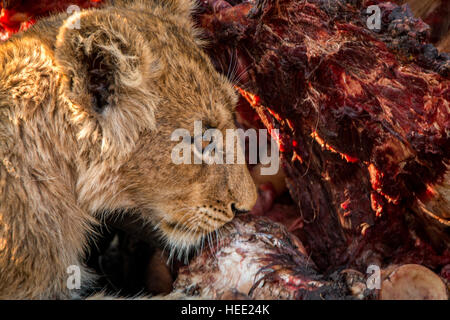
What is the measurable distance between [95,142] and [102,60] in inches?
15.0

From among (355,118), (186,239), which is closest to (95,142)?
(186,239)

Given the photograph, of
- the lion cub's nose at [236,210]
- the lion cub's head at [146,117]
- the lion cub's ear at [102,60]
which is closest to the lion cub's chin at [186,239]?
the lion cub's head at [146,117]

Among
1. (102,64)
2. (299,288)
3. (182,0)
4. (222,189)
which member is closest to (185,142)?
(222,189)

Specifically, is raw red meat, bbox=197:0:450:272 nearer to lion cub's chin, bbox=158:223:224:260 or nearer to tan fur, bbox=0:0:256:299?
tan fur, bbox=0:0:256:299

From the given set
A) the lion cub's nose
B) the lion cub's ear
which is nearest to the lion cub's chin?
the lion cub's nose

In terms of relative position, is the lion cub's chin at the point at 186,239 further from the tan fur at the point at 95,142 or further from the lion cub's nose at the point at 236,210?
the lion cub's nose at the point at 236,210

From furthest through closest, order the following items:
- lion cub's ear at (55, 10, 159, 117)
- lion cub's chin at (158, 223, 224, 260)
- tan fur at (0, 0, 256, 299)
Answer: lion cub's chin at (158, 223, 224, 260), tan fur at (0, 0, 256, 299), lion cub's ear at (55, 10, 159, 117)

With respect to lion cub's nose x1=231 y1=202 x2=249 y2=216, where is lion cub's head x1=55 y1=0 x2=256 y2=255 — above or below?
above

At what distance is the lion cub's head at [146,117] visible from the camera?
198cm

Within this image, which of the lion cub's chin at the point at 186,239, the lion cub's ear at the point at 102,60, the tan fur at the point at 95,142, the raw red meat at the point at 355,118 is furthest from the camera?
the lion cub's chin at the point at 186,239

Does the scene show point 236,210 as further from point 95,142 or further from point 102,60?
point 102,60

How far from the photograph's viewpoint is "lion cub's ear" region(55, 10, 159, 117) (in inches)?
75.3

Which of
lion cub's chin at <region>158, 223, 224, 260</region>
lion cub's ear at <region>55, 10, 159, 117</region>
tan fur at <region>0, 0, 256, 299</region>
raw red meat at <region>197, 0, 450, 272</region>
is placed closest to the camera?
lion cub's ear at <region>55, 10, 159, 117</region>

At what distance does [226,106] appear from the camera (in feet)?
8.25
